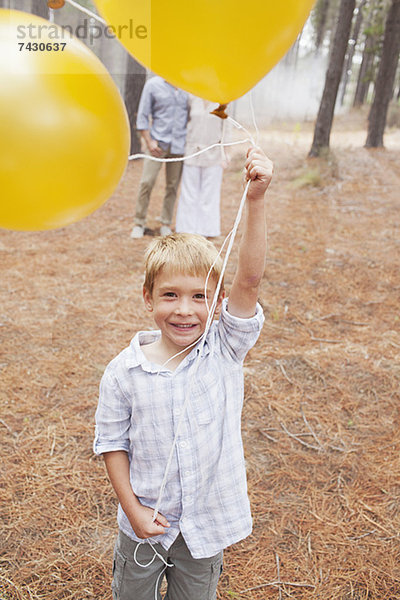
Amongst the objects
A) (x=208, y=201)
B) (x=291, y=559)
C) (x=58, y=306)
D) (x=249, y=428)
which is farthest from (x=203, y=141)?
(x=291, y=559)

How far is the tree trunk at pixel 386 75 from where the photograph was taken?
9.97m

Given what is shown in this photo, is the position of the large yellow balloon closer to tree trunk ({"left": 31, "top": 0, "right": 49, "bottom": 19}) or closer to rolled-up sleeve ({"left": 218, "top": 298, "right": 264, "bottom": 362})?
rolled-up sleeve ({"left": 218, "top": 298, "right": 264, "bottom": 362})

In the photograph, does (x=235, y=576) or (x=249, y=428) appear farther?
(x=249, y=428)

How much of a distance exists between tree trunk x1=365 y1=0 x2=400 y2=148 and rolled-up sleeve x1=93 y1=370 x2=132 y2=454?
427 inches

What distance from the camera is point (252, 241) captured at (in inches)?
47.6

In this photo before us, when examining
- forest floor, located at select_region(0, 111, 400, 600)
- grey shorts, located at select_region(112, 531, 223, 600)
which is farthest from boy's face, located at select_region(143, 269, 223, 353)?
forest floor, located at select_region(0, 111, 400, 600)

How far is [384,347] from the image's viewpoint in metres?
3.39

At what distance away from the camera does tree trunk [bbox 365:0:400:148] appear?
9969 millimetres

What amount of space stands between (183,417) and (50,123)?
0.71 m

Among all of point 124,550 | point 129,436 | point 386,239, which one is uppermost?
point 129,436

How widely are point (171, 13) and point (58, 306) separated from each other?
2.95 m

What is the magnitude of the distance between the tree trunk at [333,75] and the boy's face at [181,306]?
9204mm

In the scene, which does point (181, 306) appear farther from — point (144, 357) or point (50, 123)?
point (50, 123)

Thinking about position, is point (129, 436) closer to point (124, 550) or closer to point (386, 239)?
point (124, 550)
